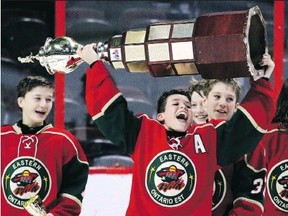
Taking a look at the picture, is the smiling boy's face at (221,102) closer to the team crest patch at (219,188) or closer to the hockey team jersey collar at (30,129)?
the team crest patch at (219,188)

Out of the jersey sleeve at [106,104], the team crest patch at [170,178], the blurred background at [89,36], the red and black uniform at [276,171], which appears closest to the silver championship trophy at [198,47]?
the jersey sleeve at [106,104]

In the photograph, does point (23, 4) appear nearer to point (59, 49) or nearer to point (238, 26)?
point (59, 49)

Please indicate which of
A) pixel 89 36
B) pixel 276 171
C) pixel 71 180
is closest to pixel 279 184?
pixel 276 171

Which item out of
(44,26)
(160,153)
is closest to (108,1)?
(44,26)

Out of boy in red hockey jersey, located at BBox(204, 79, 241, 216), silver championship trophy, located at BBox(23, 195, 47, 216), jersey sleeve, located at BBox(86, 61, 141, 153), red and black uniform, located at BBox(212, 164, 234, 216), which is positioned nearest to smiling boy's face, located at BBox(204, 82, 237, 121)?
boy in red hockey jersey, located at BBox(204, 79, 241, 216)

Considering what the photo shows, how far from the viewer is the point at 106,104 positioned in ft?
4.83

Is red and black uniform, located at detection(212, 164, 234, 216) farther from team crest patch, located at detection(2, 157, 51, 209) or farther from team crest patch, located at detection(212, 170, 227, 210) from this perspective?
team crest patch, located at detection(2, 157, 51, 209)

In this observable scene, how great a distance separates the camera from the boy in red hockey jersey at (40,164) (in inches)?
65.8

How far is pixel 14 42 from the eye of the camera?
2088 mm

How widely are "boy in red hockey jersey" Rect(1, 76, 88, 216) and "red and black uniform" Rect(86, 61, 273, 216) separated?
186 mm

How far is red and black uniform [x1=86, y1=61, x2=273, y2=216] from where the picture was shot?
1.49m

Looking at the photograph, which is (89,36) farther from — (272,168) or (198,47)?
(198,47)

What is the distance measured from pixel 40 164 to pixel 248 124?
15.6 inches

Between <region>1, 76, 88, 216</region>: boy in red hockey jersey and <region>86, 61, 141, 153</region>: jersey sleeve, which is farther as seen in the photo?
<region>1, 76, 88, 216</region>: boy in red hockey jersey
